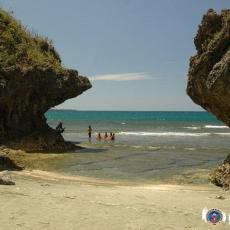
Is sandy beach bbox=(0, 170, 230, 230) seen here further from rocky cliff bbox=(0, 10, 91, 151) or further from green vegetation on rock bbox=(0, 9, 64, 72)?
green vegetation on rock bbox=(0, 9, 64, 72)

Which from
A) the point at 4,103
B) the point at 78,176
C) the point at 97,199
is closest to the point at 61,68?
the point at 4,103

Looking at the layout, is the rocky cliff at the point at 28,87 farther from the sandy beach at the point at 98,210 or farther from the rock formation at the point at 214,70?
the sandy beach at the point at 98,210

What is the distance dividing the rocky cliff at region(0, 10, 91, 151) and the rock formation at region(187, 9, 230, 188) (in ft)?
44.5

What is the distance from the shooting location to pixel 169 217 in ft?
28.7

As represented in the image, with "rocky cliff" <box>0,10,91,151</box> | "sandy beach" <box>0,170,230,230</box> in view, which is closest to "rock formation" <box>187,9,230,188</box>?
"sandy beach" <box>0,170,230,230</box>

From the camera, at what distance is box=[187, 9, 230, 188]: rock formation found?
1505 centimetres

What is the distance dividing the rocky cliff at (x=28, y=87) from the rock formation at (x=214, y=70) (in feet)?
44.5

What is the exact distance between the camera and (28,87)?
28.0 meters

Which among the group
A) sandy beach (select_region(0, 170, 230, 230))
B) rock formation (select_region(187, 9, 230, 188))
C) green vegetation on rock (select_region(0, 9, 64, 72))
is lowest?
sandy beach (select_region(0, 170, 230, 230))

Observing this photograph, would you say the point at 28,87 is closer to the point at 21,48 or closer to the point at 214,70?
the point at 21,48

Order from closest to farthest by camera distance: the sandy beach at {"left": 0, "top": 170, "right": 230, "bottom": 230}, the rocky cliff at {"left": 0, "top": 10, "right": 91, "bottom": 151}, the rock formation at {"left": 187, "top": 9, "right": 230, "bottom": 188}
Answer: the sandy beach at {"left": 0, "top": 170, "right": 230, "bottom": 230} < the rock formation at {"left": 187, "top": 9, "right": 230, "bottom": 188} < the rocky cliff at {"left": 0, "top": 10, "right": 91, "bottom": 151}

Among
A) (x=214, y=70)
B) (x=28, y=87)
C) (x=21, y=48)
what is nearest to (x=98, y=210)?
(x=214, y=70)

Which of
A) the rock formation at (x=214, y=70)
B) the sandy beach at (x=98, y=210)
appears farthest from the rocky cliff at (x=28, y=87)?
the sandy beach at (x=98, y=210)

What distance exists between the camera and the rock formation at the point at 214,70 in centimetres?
1505
